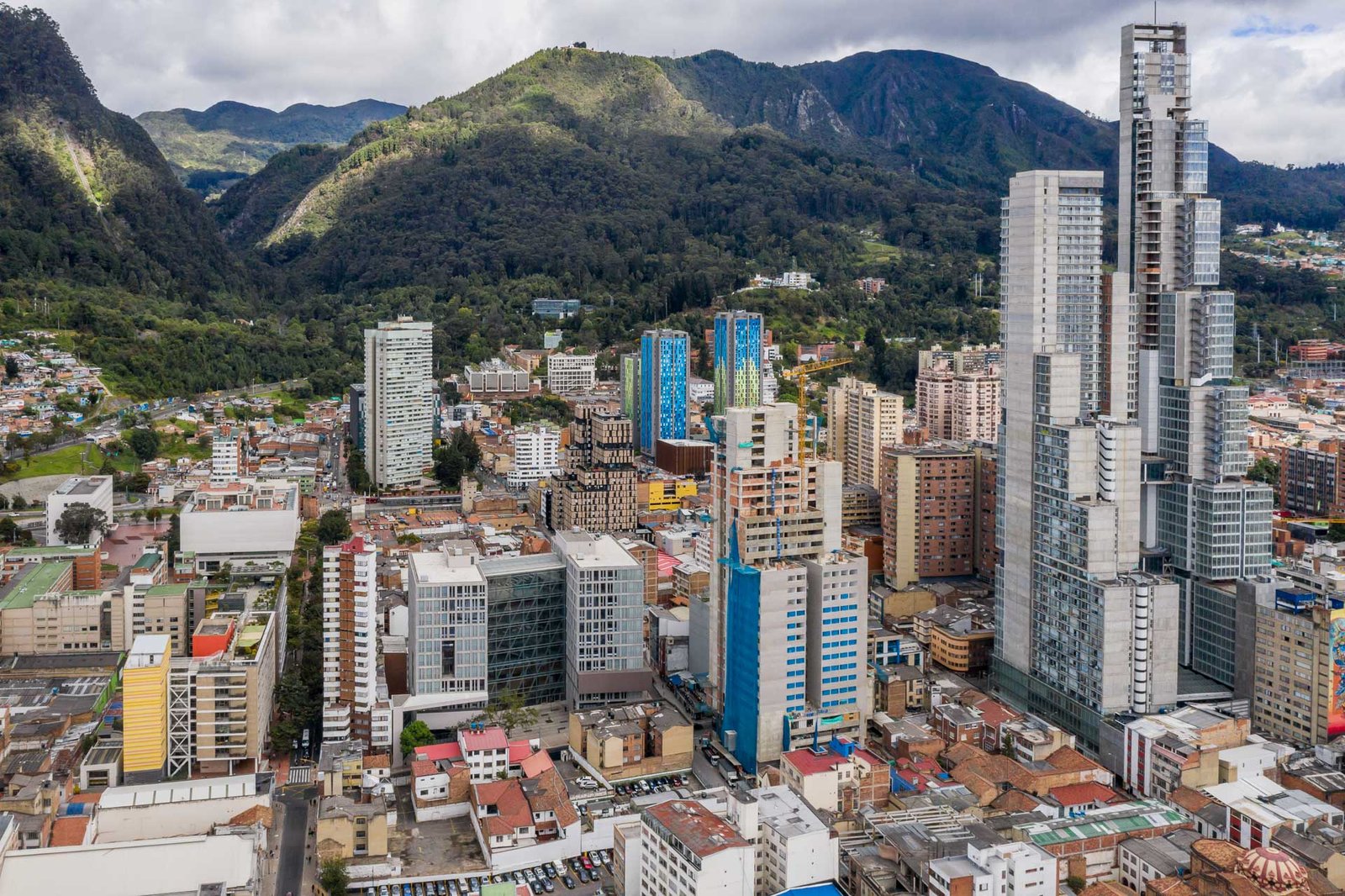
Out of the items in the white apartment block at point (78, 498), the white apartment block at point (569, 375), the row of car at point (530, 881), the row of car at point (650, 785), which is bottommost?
the row of car at point (530, 881)

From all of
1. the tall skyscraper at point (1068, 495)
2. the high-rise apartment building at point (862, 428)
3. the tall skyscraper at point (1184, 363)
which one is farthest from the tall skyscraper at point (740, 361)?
the tall skyscraper at point (1068, 495)

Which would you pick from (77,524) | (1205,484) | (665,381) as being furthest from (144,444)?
(1205,484)

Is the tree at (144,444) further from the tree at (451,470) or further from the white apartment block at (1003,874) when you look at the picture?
the white apartment block at (1003,874)

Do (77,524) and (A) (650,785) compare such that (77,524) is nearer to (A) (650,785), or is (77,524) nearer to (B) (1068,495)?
(A) (650,785)

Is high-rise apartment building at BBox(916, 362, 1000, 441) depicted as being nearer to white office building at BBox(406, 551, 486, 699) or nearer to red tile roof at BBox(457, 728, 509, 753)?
white office building at BBox(406, 551, 486, 699)

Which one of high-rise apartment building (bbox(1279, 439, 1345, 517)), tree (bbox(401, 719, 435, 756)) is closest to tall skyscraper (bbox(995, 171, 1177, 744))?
tree (bbox(401, 719, 435, 756))
